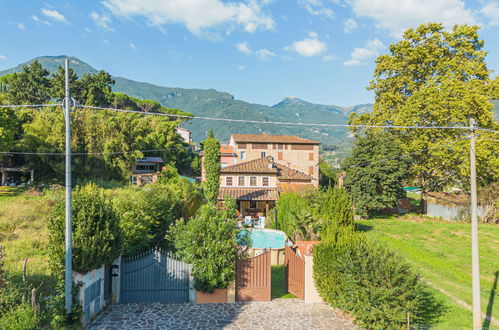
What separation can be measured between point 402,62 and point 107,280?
31028 mm

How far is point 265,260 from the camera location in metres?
10.8

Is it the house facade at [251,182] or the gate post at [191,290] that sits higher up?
the house facade at [251,182]

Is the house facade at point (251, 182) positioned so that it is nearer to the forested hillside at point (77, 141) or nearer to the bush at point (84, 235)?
the forested hillside at point (77, 141)

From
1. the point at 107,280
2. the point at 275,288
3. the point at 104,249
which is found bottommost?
the point at 275,288

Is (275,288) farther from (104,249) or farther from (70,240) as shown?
(70,240)

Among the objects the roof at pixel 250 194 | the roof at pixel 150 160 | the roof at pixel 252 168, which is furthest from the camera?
the roof at pixel 150 160

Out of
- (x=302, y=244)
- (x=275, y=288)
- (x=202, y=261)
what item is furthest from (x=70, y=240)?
(x=302, y=244)

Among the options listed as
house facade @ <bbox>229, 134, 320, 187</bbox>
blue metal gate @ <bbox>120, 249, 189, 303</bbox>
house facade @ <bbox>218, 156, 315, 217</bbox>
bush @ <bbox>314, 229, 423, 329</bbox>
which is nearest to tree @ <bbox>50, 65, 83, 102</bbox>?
house facade @ <bbox>229, 134, 320, 187</bbox>

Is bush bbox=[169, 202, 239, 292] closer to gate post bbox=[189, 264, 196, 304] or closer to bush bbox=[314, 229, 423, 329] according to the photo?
gate post bbox=[189, 264, 196, 304]

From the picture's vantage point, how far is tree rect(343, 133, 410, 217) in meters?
25.9

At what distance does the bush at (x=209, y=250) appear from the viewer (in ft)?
33.2

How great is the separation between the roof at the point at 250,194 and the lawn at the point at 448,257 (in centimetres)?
947

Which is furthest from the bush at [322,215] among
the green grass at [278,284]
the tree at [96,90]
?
the tree at [96,90]

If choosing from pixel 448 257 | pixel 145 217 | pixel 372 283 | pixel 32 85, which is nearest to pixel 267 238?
pixel 145 217
